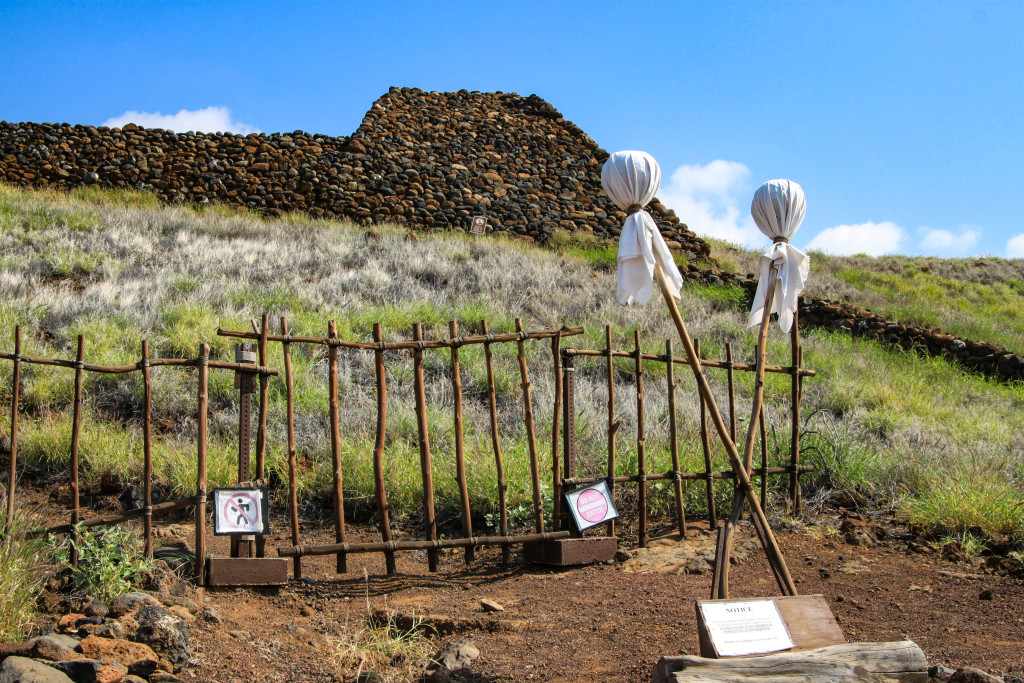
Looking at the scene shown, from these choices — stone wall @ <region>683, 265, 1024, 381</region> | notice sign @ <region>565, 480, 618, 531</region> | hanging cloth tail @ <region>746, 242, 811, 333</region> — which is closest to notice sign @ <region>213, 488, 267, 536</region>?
notice sign @ <region>565, 480, 618, 531</region>

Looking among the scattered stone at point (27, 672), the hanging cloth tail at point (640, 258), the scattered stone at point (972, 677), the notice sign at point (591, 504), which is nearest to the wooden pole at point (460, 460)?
the notice sign at point (591, 504)

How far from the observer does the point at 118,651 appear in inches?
116

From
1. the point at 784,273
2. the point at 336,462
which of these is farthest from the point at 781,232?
the point at 336,462

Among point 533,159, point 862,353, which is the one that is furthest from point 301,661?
point 533,159

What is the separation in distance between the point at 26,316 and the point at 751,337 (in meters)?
7.72

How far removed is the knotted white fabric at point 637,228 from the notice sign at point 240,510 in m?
2.06

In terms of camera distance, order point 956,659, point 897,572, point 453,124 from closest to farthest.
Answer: point 956,659 < point 897,572 < point 453,124

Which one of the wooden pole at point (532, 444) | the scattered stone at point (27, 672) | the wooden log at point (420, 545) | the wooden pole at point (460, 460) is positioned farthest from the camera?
the wooden pole at point (532, 444)

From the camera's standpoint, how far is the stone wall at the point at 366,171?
14.9 m

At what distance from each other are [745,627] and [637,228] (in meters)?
1.51

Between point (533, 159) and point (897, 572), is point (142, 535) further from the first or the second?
point (533, 159)

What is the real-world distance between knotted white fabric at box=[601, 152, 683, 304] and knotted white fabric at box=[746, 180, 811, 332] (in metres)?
0.46

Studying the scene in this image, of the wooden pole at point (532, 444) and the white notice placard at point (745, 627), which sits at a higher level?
the wooden pole at point (532, 444)

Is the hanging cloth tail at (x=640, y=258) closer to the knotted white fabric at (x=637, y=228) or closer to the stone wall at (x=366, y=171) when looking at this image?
the knotted white fabric at (x=637, y=228)
